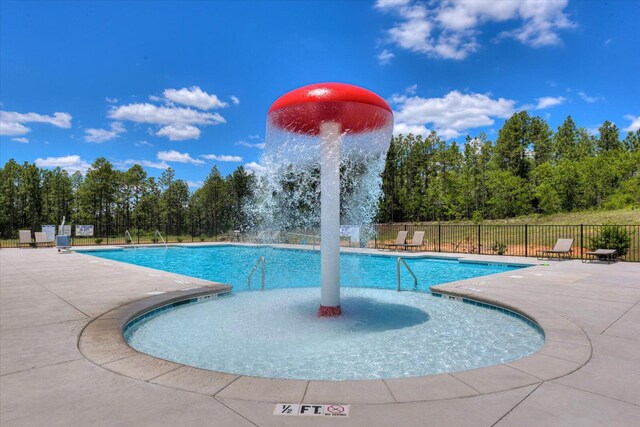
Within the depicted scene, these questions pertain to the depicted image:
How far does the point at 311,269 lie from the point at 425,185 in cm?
3519

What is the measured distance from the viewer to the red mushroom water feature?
18.6ft

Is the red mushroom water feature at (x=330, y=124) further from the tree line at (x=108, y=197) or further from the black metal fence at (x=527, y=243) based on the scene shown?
the tree line at (x=108, y=197)

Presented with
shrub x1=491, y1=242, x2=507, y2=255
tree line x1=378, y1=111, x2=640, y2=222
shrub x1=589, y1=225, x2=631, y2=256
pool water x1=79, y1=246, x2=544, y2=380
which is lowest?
pool water x1=79, y1=246, x2=544, y2=380

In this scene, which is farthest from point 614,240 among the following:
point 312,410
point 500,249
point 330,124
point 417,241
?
point 312,410

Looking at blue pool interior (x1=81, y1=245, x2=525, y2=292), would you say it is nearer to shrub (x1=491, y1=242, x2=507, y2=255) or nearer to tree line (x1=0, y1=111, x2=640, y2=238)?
shrub (x1=491, y1=242, x2=507, y2=255)

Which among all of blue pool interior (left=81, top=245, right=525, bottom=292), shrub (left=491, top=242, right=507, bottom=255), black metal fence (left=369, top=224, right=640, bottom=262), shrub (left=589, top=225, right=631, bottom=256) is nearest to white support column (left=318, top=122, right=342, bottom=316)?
blue pool interior (left=81, top=245, right=525, bottom=292)

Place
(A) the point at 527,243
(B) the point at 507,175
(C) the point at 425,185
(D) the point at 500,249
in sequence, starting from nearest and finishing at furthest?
(D) the point at 500,249 → (A) the point at 527,243 → (B) the point at 507,175 → (C) the point at 425,185

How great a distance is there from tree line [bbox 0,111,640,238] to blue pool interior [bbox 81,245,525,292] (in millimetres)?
23984

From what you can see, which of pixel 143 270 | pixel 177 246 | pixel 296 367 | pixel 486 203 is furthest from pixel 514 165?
pixel 296 367

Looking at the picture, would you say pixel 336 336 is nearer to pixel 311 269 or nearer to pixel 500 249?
pixel 311 269

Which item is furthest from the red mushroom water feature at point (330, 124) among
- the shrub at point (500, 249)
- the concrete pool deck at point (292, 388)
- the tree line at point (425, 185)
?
the tree line at point (425, 185)

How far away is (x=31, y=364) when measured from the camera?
12.3 feet

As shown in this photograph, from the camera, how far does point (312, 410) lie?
2.78m

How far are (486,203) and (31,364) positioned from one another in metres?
45.6
